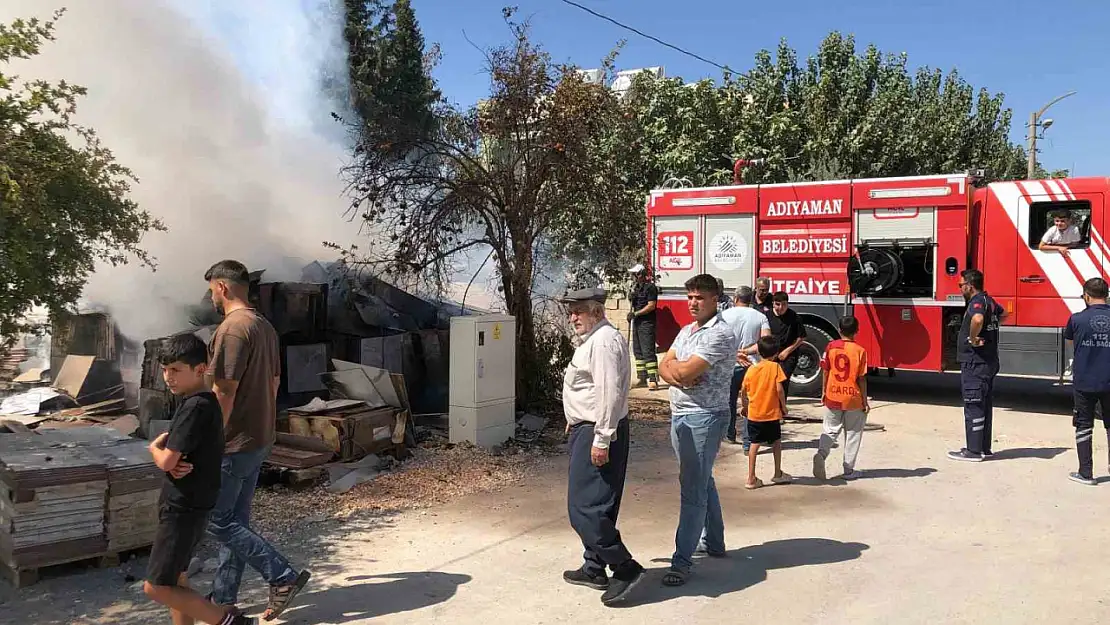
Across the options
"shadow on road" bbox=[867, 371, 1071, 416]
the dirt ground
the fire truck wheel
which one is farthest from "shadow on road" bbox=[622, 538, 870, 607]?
the fire truck wheel

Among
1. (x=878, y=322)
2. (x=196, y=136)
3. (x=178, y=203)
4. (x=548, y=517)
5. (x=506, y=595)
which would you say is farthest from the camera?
(x=196, y=136)

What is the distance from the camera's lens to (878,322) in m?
10.2

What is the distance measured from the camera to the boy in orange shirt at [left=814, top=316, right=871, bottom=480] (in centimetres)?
661

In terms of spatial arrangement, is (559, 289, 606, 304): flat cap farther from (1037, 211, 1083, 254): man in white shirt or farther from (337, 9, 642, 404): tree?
(1037, 211, 1083, 254): man in white shirt

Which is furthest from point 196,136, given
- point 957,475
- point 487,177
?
point 957,475

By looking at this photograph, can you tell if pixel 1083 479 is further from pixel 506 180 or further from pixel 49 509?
pixel 49 509

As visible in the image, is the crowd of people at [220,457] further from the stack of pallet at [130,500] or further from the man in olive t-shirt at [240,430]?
the stack of pallet at [130,500]

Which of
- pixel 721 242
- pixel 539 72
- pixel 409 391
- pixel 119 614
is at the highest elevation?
pixel 539 72

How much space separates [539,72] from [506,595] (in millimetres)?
5880

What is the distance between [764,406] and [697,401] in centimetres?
238

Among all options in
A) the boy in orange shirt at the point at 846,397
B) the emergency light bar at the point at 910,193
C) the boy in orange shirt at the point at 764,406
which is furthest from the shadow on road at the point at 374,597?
the emergency light bar at the point at 910,193

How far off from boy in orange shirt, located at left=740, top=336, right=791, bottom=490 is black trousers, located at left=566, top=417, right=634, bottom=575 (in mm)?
2619

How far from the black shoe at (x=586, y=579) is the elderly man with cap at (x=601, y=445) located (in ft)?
0.30

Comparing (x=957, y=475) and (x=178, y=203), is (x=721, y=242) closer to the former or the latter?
(x=957, y=475)
